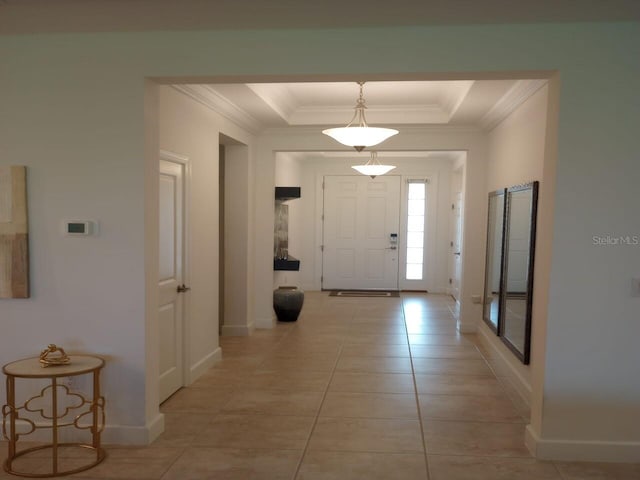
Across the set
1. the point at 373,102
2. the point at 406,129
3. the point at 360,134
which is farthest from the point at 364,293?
the point at 360,134

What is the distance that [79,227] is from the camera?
126 inches

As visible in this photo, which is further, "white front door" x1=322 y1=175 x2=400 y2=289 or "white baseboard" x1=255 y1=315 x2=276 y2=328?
"white front door" x1=322 y1=175 x2=400 y2=289

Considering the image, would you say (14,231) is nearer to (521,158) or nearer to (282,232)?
(521,158)

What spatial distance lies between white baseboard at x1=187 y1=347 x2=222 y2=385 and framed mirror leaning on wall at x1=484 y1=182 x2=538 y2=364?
279 cm

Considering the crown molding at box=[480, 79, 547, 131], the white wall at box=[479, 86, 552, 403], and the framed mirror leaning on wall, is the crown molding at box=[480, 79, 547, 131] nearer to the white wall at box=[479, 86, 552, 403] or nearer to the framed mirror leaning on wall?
the white wall at box=[479, 86, 552, 403]

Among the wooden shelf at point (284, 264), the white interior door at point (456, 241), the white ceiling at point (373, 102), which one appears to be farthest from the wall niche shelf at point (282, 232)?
the white interior door at point (456, 241)

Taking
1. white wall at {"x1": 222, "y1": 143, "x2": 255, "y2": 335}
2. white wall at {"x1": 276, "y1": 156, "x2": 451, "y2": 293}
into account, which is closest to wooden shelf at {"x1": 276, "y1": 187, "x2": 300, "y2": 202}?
white wall at {"x1": 222, "y1": 143, "x2": 255, "y2": 335}

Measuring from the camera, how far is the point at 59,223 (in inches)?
128

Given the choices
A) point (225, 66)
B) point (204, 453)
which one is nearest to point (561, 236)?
point (225, 66)

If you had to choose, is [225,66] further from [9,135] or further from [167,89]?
[9,135]

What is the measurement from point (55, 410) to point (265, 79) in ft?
7.45

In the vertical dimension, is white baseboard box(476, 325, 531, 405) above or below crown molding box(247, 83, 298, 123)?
below

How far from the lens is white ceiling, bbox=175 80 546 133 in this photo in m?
4.47

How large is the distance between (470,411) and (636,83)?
8.17 ft
